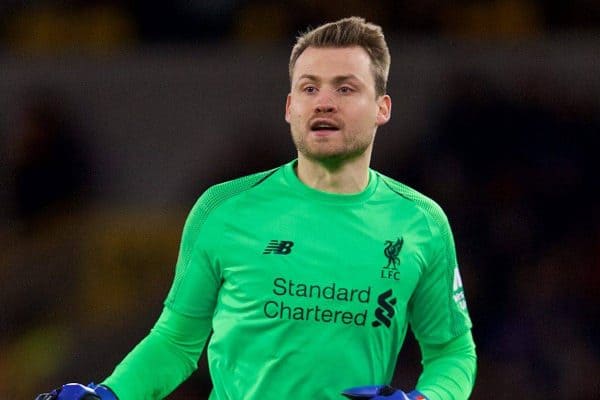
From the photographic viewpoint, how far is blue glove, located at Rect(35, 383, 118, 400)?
9.67ft

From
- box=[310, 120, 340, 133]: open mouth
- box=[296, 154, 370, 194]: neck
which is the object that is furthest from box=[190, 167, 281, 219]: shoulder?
box=[310, 120, 340, 133]: open mouth

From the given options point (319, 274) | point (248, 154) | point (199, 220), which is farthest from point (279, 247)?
point (248, 154)

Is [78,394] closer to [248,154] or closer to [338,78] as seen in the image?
[338,78]

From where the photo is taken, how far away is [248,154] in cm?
659

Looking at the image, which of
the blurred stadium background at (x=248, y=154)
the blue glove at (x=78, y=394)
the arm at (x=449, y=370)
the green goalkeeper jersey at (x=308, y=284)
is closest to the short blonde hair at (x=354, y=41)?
the green goalkeeper jersey at (x=308, y=284)

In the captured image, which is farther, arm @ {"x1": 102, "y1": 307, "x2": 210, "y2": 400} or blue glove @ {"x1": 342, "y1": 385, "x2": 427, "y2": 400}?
arm @ {"x1": 102, "y1": 307, "x2": 210, "y2": 400}

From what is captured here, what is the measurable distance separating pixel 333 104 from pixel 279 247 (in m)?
0.43

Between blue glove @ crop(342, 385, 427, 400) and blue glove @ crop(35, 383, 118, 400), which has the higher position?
blue glove @ crop(342, 385, 427, 400)

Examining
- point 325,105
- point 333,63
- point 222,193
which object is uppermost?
point 333,63

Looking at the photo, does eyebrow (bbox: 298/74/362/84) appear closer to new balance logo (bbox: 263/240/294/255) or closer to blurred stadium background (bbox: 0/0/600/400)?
new balance logo (bbox: 263/240/294/255)

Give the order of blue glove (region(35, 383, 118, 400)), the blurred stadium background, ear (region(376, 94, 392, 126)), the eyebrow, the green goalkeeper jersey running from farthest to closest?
1. the blurred stadium background
2. ear (region(376, 94, 392, 126))
3. the eyebrow
4. the green goalkeeper jersey
5. blue glove (region(35, 383, 118, 400))

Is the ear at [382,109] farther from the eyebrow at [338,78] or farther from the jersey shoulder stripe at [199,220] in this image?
the jersey shoulder stripe at [199,220]

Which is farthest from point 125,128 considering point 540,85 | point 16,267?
point 540,85

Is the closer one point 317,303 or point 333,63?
point 317,303
